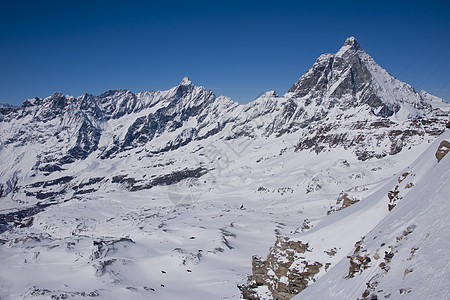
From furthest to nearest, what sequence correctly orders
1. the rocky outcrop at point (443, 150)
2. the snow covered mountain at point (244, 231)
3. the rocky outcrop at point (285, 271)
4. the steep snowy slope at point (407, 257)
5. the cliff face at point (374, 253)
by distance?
the snow covered mountain at point (244, 231)
the rocky outcrop at point (285, 271)
the rocky outcrop at point (443, 150)
the cliff face at point (374, 253)
the steep snowy slope at point (407, 257)

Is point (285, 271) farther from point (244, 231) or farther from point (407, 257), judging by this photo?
point (244, 231)

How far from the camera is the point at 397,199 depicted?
17.0m

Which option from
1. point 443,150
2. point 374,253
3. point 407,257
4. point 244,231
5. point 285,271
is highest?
point 244,231

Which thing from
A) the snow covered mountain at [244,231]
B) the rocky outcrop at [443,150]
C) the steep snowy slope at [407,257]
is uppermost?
the snow covered mountain at [244,231]

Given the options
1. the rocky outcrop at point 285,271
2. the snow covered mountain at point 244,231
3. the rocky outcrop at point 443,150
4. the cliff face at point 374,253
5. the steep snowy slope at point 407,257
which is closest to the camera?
the steep snowy slope at point 407,257

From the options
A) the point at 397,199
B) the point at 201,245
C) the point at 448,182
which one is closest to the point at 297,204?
the point at 201,245

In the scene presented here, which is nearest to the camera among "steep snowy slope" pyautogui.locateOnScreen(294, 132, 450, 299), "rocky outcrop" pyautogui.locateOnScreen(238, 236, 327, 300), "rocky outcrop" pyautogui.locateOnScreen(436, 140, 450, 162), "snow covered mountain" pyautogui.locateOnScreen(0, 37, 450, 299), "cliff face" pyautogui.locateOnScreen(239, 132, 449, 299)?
"steep snowy slope" pyautogui.locateOnScreen(294, 132, 450, 299)

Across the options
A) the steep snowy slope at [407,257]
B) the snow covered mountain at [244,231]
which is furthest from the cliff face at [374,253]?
the snow covered mountain at [244,231]

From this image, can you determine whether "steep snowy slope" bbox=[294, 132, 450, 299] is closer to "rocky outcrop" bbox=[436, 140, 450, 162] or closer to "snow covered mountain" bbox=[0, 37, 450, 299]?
"snow covered mountain" bbox=[0, 37, 450, 299]

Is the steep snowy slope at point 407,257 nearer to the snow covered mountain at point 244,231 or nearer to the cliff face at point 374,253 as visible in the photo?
the cliff face at point 374,253

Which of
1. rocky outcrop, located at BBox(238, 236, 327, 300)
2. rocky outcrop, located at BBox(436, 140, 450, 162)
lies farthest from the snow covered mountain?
rocky outcrop, located at BBox(436, 140, 450, 162)

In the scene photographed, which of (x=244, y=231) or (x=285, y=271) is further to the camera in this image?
(x=244, y=231)

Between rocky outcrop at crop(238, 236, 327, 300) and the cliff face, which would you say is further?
rocky outcrop at crop(238, 236, 327, 300)

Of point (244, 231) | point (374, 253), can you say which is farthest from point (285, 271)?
point (244, 231)
